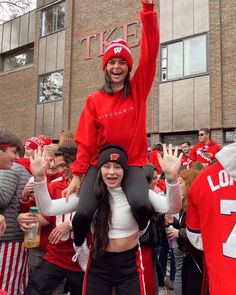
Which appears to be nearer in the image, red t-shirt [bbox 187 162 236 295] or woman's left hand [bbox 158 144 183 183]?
red t-shirt [bbox 187 162 236 295]

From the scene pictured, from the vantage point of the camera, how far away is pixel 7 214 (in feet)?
9.95

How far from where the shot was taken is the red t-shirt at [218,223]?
2082 mm

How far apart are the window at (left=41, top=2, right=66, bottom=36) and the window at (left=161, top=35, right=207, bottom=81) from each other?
6.82 metres

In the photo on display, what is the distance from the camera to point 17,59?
69.8 ft

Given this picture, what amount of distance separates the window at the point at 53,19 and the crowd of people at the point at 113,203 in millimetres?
16147

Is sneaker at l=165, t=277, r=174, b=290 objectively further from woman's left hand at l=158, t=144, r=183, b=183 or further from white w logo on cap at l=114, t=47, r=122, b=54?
white w logo on cap at l=114, t=47, r=122, b=54

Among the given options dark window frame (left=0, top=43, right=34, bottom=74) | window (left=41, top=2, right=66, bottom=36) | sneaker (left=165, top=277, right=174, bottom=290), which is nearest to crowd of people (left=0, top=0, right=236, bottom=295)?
sneaker (left=165, top=277, right=174, bottom=290)

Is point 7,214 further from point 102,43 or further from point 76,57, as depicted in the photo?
point 76,57

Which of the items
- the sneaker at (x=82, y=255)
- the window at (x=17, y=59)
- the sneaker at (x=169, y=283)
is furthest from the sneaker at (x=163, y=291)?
the window at (x=17, y=59)

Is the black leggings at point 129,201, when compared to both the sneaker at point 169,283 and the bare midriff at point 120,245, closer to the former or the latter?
the bare midriff at point 120,245

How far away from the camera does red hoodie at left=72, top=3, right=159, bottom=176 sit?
286 cm

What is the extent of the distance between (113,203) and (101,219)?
6.5 inches

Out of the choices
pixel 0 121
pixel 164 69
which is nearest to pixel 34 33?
pixel 0 121

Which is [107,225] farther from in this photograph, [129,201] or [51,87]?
[51,87]
